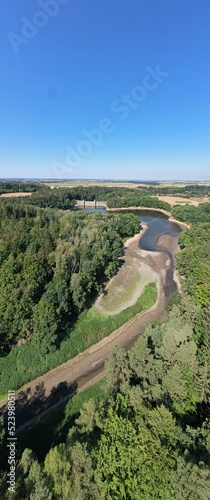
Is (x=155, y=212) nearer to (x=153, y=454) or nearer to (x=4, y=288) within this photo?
(x=4, y=288)

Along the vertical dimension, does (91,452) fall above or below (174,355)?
below

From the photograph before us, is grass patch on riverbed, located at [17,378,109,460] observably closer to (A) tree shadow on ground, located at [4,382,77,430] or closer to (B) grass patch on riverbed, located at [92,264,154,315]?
(A) tree shadow on ground, located at [4,382,77,430]

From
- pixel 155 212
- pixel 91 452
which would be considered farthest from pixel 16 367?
pixel 155 212

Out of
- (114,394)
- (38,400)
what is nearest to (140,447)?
(114,394)

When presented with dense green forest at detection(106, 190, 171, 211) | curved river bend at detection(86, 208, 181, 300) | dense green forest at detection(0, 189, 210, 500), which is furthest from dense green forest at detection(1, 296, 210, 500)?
dense green forest at detection(106, 190, 171, 211)

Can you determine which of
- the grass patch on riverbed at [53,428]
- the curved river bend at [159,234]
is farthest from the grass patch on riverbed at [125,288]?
the grass patch on riverbed at [53,428]
